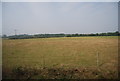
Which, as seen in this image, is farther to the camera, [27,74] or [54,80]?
[27,74]

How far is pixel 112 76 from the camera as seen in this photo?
5.38 metres

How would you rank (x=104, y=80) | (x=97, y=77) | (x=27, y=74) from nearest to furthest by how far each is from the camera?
1. (x=104, y=80)
2. (x=97, y=77)
3. (x=27, y=74)

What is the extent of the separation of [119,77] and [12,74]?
493 cm

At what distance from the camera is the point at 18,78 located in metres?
5.21

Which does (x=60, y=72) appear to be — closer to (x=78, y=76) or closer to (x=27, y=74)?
(x=78, y=76)

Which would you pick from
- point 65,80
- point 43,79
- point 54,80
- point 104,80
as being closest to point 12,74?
point 43,79

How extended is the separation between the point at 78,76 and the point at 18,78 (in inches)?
106

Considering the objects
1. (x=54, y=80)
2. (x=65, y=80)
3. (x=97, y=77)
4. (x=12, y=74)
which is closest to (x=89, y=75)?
(x=97, y=77)

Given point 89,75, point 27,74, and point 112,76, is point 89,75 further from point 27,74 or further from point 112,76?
point 27,74

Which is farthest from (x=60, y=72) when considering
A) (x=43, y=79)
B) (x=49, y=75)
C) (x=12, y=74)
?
(x=12, y=74)

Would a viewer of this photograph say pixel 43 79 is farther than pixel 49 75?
No

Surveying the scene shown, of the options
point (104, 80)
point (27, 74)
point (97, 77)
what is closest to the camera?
point (104, 80)

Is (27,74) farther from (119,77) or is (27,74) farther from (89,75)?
(119,77)

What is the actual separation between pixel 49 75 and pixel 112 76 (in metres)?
2.89
